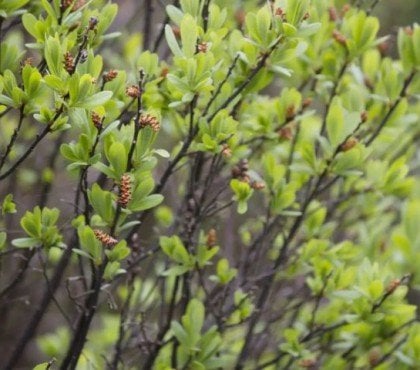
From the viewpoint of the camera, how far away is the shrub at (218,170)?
1.63 m

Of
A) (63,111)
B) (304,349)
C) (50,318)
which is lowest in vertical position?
(50,318)

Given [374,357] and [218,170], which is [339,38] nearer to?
[218,170]

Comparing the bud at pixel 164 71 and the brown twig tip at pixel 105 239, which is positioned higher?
the bud at pixel 164 71

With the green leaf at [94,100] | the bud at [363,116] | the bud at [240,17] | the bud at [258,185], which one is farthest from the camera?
the bud at [240,17]

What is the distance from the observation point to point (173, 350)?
6.84 ft

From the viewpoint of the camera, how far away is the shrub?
64.2 inches

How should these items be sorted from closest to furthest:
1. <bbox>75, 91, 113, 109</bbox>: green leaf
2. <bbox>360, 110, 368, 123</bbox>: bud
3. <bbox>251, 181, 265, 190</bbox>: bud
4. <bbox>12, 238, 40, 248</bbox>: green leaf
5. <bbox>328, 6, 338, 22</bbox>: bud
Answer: <bbox>75, 91, 113, 109</bbox>: green leaf → <bbox>12, 238, 40, 248</bbox>: green leaf → <bbox>251, 181, 265, 190</bbox>: bud → <bbox>360, 110, 368, 123</bbox>: bud → <bbox>328, 6, 338, 22</bbox>: bud

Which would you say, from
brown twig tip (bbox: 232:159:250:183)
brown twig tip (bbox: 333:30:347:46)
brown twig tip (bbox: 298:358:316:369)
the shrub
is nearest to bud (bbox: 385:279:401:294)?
the shrub

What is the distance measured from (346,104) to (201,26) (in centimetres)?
58

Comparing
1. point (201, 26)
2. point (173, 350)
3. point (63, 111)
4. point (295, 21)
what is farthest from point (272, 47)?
point (173, 350)

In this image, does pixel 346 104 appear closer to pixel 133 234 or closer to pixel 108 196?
pixel 133 234

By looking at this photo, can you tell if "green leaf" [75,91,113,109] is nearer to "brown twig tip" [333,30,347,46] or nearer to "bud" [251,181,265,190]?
"bud" [251,181,265,190]

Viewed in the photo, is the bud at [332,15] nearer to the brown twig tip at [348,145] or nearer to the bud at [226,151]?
the brown twig tip at [348,145]

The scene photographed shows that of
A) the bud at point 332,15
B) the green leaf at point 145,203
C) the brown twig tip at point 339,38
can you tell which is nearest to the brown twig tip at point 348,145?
the brown twig tip at point 339,38
